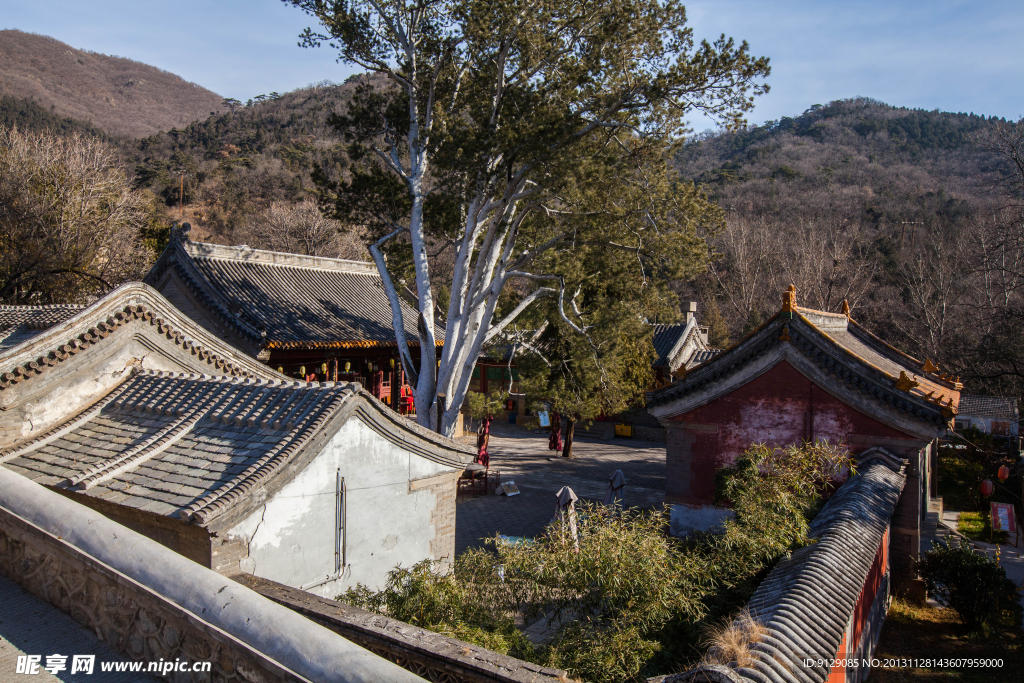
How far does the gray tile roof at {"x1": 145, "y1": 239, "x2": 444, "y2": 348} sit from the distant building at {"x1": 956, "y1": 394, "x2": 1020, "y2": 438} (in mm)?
16764

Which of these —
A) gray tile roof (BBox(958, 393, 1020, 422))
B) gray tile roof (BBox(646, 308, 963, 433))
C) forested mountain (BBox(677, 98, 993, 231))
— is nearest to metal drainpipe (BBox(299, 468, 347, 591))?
gray tile roof (BBox(646, 308, 963, 433))

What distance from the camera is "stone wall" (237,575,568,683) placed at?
3785 millimetres

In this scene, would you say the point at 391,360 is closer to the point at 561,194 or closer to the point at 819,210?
the point at 561,194

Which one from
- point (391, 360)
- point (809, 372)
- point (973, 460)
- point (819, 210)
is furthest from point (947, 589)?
point (819, 210)

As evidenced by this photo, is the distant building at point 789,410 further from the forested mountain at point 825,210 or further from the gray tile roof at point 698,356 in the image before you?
the gray tile roof at point 698,356

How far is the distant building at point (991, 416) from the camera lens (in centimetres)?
1962

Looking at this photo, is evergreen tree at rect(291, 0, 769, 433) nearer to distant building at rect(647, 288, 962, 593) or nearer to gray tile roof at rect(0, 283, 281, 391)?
distant building at rect(647, 288, 962, 593)

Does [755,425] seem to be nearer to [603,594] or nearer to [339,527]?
[603,594]

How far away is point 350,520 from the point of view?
6895mm

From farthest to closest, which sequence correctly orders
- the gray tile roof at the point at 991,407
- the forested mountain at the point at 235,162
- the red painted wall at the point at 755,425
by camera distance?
the forested mountain at the point at 235,162
the gray tile roof at the point at 991,407
the red painted wall at the point at 755,425

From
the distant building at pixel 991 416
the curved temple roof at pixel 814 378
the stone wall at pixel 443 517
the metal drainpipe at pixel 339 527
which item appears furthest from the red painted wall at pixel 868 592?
the distant building at pixel 991 416

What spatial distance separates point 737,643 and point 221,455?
5.06m

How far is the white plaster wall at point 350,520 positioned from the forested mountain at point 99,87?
253ft

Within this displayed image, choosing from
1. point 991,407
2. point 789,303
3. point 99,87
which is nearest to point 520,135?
point 789,303
